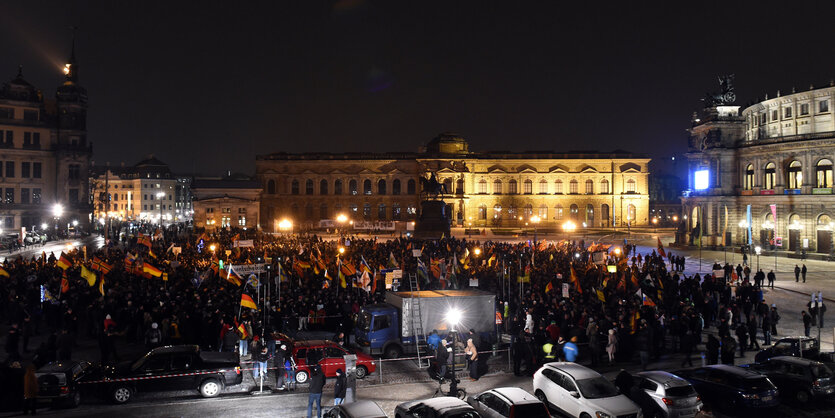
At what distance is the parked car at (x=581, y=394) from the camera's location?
12.1m

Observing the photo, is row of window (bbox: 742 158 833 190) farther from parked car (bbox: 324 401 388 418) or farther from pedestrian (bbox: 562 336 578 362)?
parked car (bbox: 324 401 388 418)

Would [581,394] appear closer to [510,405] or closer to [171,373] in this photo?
[510,405]

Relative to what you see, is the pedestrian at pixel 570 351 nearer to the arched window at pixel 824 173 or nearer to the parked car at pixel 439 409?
the parked car at pixel 439 409

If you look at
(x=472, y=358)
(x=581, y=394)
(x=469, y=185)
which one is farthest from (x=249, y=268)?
(x=469, y=185)

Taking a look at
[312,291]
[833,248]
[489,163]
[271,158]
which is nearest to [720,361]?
[312,291]

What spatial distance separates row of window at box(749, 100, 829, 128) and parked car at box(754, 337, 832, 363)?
57.0 m

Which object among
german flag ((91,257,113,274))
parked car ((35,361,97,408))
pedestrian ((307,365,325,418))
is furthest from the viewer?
german flag ((91,257,113,274))

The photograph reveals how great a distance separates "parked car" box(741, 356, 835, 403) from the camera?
14289 mm

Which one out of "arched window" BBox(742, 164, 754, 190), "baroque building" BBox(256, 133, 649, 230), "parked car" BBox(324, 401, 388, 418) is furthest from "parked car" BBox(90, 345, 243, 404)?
"baroque building" BBox(256, 133, 649, 230)

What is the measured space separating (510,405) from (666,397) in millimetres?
3974

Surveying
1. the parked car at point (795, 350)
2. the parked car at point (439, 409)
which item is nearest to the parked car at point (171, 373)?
the parked car at point (439, 409)

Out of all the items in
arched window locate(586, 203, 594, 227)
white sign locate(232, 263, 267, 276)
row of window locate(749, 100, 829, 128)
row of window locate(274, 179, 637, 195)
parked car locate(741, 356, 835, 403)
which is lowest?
parked car locate(741, 356, 835, 403)

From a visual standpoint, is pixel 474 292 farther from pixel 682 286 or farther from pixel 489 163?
pixel 489 163

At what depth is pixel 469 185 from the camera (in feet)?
296
